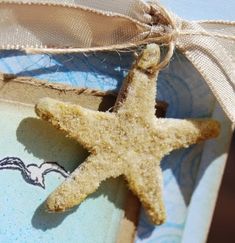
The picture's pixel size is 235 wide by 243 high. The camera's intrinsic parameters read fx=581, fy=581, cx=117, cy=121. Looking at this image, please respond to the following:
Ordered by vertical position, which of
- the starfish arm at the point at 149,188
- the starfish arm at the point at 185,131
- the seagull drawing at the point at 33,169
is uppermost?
the starfish arm at the point at 185,131

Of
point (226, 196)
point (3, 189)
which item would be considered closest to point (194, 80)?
point (3, 189)

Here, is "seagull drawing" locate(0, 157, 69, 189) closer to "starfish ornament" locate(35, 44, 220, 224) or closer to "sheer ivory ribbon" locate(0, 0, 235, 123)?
"starfish ornament" locate(35, 44, 220, 224)

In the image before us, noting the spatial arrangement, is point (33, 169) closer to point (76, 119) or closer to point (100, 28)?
point (76, 119)

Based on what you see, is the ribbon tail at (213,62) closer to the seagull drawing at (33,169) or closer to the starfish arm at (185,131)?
the starfish arm at (185,131)

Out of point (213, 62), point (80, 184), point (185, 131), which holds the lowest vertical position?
point (80, 184)

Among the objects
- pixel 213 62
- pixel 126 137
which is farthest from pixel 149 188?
pixel 213 62

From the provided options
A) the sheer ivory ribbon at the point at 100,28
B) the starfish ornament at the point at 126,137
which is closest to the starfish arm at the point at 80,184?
the starfish ornament at the point at 126,137
